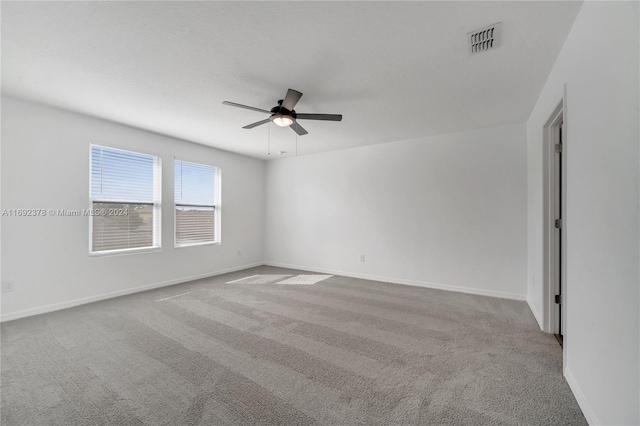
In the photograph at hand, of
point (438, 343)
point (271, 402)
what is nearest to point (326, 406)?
point (271, 402)

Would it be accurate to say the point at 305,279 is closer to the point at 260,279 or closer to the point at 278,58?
the point at 260,279

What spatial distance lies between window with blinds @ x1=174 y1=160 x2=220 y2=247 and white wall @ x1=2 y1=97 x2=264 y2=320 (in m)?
0.21

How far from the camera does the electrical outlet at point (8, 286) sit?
304 cm

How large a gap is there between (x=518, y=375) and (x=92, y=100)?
499cm

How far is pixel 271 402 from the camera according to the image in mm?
1743

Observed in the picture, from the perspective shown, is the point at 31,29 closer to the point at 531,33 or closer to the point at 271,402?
the point at 271,402

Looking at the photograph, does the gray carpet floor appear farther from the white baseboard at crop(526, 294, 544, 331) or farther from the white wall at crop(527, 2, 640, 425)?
the white wall at crop(527, 2, 640, 425)

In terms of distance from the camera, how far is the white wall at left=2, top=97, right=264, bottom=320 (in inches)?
122

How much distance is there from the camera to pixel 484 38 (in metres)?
1.98

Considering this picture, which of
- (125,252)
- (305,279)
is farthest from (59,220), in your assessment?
(305,279)

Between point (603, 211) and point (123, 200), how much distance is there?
5.18 metres

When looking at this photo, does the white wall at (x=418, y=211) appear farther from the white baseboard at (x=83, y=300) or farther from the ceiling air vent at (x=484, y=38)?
the ceiling air vent at (x=484, y=38)

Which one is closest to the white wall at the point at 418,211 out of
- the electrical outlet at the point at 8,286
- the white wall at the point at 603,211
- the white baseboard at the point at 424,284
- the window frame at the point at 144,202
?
the white baseboard at the point at 424,284

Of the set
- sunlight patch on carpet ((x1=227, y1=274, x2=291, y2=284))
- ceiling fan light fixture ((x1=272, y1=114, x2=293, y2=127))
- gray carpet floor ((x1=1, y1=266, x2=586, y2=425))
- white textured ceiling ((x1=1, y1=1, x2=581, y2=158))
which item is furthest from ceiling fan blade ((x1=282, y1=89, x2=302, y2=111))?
sunlight patch on carpet ((x1=227, y1=274, x2=291, y2=284))
